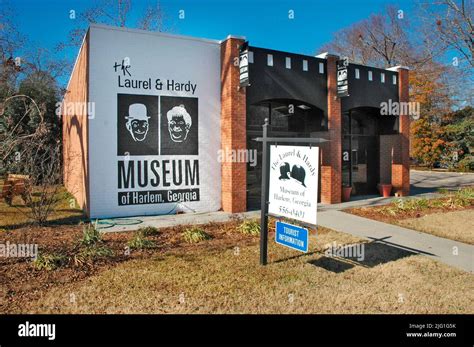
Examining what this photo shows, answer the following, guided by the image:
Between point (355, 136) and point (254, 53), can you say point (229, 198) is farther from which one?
point (355, 136)

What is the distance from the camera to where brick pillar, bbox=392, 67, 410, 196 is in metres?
14.7

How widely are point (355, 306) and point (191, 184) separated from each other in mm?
7130

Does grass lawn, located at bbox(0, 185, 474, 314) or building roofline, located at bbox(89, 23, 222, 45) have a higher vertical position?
building roofline, located at bbox(89, 23, 222, 45)

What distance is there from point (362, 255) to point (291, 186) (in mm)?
2130

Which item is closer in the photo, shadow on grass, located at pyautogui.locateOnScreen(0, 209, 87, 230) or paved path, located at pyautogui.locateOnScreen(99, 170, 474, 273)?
paved path, located at pyautogui.locateOnScreen(99, 170, 474, 273)

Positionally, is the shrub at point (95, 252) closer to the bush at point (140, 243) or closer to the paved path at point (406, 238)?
the bush at point (140, 243)

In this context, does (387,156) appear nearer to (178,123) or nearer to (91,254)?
(178,123)

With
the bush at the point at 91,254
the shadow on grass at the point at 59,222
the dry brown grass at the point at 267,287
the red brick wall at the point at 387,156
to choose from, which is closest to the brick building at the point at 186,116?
the shadow on grass at the point at 59,222

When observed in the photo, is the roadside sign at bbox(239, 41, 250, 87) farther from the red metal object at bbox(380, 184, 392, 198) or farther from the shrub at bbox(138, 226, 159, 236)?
the red metal object at bbox(380, 184, 392, 198)

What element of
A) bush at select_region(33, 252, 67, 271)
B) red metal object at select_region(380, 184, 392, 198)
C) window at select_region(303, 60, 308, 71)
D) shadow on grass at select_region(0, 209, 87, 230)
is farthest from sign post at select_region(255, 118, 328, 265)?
red metal object at select_region(380, 184, 392, 198)

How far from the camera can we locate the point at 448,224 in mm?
9359

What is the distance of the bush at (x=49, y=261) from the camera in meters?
5.65

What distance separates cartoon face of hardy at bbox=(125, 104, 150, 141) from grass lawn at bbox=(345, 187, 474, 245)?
6627mm

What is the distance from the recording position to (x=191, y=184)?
35.8 ft
